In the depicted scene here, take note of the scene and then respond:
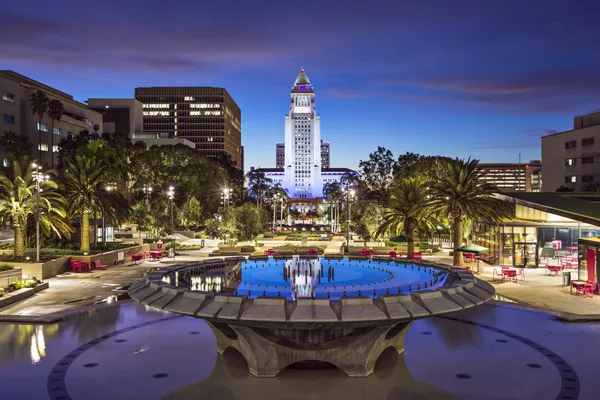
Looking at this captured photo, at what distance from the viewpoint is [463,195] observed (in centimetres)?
3344

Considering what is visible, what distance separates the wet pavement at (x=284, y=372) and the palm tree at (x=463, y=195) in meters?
13.4

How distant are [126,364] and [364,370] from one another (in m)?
7.12

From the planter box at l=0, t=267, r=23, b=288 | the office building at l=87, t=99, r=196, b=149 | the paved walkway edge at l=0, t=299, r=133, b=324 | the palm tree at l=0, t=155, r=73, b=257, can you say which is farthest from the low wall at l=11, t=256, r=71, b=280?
the office building at l=87, t=99, r=196, b=149

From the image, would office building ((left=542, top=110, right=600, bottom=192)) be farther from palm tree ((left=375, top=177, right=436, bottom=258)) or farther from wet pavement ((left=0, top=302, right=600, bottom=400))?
wet pavement ((left=0, top=302, right=600, bottom=400))

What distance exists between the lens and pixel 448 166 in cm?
3466

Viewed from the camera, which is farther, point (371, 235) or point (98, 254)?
point (371, 235)

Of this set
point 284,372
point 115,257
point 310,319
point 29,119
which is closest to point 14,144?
point 29,119

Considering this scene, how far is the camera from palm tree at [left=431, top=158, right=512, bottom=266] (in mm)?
33438

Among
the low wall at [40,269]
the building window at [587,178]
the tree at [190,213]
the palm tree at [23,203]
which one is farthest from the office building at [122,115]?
the low wall at [40,269]

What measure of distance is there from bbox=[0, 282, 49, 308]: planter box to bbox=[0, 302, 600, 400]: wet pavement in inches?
167

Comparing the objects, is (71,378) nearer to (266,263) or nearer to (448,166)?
(266,263)

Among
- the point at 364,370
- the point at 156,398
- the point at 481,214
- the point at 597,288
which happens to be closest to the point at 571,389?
the point at 364,370

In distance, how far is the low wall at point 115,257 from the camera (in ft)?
119

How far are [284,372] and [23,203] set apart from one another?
26.5 metres
